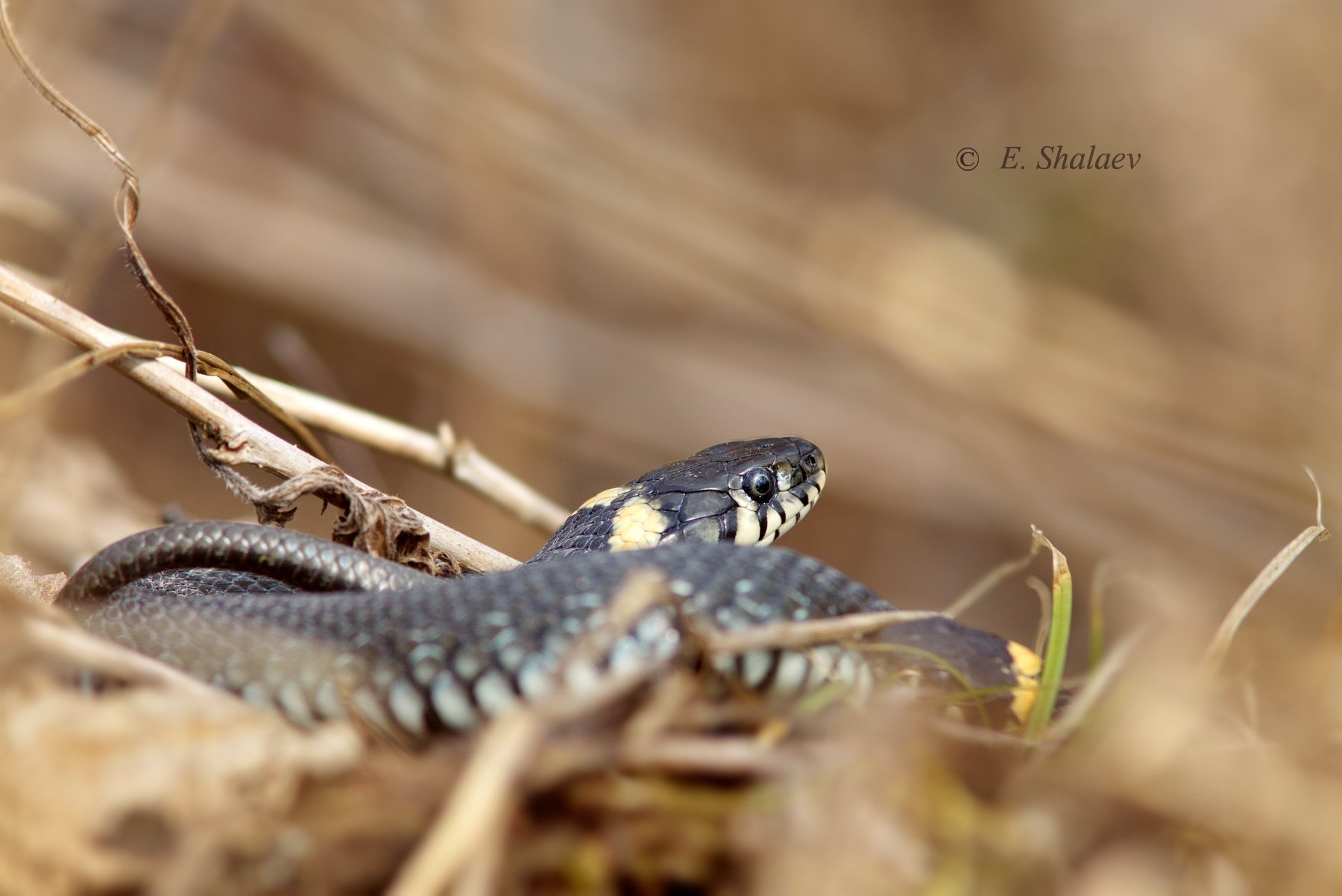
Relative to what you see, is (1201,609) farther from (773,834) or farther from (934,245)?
(934,245)

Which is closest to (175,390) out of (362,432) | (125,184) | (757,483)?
(125,184)

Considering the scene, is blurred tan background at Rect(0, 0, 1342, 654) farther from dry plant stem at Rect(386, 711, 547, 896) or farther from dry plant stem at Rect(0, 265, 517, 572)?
dry plant stem at Rect(386, 711, 547, 896)

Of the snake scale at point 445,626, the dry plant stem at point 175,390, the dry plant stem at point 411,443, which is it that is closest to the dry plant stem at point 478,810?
the snake scale at point 445,626

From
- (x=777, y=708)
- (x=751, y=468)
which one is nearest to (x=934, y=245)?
(x=751, y=468)

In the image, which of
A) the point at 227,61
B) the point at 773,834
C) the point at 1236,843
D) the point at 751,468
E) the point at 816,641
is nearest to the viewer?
the point at 773,834

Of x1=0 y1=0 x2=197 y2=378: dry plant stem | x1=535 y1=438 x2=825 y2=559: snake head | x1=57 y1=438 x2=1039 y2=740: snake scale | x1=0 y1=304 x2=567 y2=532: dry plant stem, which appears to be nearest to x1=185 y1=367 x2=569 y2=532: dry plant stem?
x1=0 y1=304 x2=567 y2=532: dry plant stem
